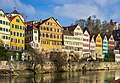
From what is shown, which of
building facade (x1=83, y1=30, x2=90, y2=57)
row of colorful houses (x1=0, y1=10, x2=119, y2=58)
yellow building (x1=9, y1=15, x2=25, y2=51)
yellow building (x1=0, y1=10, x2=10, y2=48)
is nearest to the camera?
yellow building (x1=0, y1=10, x2=10, y2=48)

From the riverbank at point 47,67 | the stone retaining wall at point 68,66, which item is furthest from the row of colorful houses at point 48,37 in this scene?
the stone retaining wall at point 68,66

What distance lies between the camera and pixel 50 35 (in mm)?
79750

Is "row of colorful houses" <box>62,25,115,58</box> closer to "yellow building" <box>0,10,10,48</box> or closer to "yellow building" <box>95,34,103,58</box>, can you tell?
"yellow building" <box>95,34,103,58</box>

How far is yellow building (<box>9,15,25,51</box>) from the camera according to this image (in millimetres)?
69506

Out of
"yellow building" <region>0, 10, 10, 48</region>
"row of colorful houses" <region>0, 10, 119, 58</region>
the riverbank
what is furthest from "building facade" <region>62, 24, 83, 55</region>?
"yellow building" <region>0, 10, 10, 48</region>

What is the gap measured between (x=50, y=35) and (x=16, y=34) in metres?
12.3

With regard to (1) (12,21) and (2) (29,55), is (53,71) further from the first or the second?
(1) (12,21)

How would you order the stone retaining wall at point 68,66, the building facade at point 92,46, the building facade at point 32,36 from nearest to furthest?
1. the stone retaining wall at point 68,66
2. the building facade at point 32,36
3. the building facade at point 92,46

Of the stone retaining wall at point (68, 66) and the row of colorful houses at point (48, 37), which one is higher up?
the row of colorful houses at point (48, 37)

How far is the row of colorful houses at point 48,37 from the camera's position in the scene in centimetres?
6869

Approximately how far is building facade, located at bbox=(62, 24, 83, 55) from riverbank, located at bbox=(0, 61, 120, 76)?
10.4m

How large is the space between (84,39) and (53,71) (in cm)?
3082

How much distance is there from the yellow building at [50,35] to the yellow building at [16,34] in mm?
6444

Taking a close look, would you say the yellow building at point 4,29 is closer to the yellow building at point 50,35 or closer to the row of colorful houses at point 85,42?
the yellow building at point 50,35
